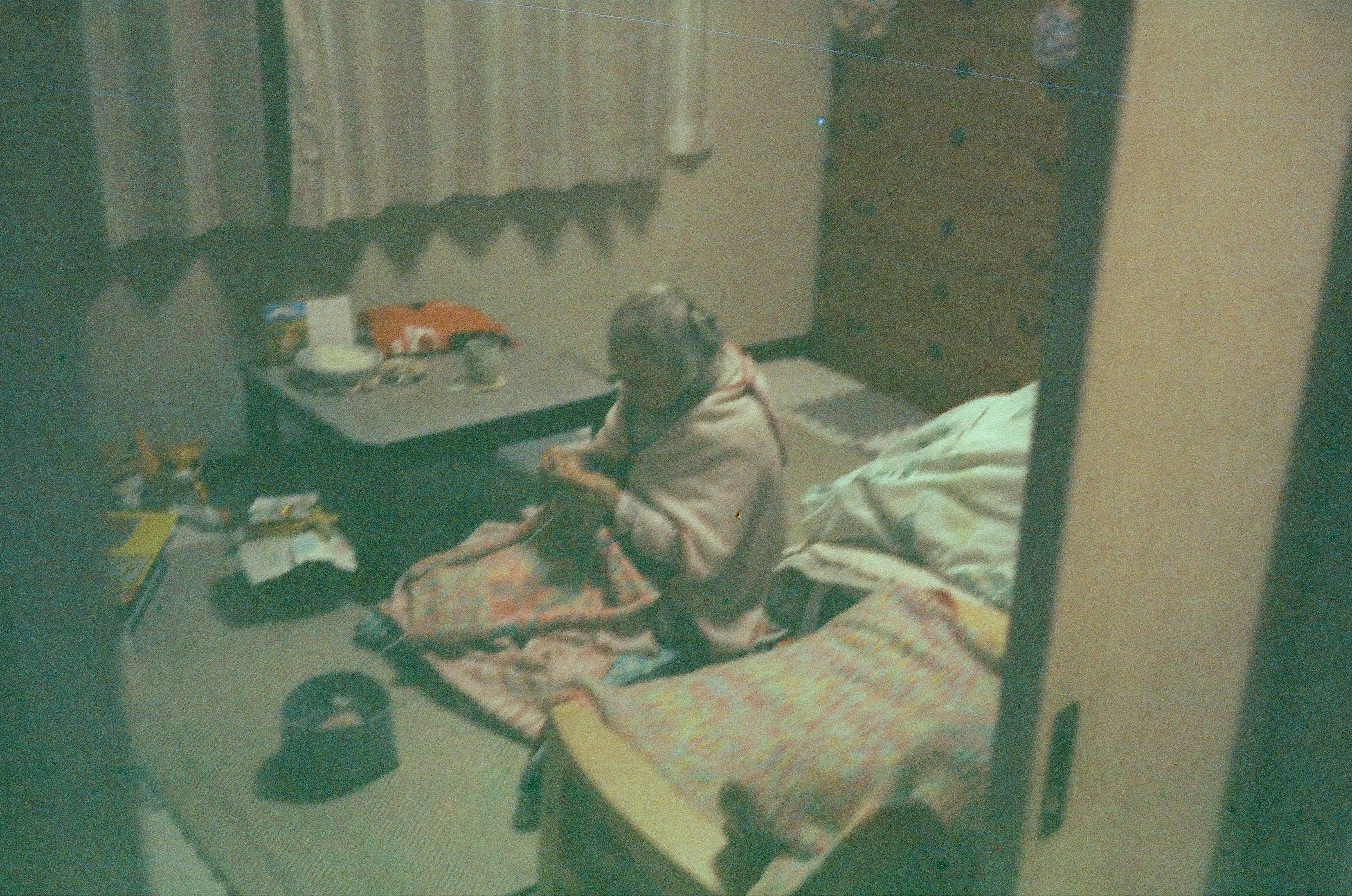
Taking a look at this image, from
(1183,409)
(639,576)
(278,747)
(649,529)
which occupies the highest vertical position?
(1183,409)

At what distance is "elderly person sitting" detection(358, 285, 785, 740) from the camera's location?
2223 millimetres

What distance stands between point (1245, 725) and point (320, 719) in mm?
1464

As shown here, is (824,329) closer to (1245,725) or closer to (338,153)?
(338,153)

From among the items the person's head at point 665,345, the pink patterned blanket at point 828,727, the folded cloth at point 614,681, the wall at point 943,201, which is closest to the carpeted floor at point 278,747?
the folded cloth at point 614,681

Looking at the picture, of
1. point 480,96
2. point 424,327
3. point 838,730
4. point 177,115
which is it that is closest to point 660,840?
point 838,730

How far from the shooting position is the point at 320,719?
2059mm

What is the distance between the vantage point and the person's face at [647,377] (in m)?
2.17

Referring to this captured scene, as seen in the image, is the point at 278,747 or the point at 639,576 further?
the point at 639,576

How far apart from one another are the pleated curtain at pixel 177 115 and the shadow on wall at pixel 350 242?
0.33 feet

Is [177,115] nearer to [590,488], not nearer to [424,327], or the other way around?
[424,327]

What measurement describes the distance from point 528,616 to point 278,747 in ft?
1.64

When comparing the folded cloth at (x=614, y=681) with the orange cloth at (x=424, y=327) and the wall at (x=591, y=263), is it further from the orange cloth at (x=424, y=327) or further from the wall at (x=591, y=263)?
the wall at (x=591, y=263)

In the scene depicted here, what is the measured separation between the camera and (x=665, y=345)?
2154mm

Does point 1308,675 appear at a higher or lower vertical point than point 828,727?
higher
